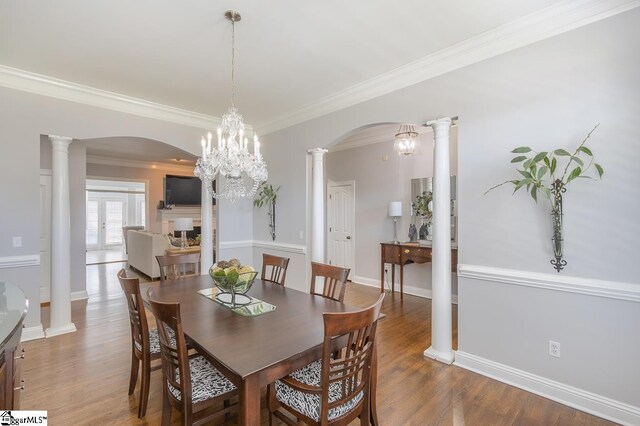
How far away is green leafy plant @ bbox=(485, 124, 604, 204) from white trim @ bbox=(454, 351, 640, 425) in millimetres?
1420

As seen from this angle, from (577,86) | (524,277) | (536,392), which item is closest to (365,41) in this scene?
(577,86)

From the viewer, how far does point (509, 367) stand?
2.60m

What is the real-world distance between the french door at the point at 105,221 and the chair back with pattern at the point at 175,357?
1157 centimetres

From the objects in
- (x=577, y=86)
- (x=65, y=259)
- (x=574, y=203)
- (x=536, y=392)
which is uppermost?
(x=577, y=86)

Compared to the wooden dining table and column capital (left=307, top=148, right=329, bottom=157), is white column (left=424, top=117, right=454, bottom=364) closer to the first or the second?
the wooden dining table

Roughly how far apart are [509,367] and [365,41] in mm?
3032

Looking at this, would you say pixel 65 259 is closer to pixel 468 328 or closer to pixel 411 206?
pixel 468 328

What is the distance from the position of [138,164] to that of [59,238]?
5502 mm

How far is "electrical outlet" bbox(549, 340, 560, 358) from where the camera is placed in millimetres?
2374

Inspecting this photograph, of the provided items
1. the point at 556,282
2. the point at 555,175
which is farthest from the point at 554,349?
the point at 555,175

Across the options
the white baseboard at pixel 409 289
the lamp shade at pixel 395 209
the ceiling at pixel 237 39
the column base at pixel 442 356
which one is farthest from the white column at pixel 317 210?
the white baseboard at pixel 409 289

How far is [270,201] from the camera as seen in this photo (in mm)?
4996

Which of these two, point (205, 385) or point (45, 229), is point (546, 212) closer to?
point (205, 385)

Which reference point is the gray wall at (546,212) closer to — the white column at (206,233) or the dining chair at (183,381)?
the dining chair at (183,381)
